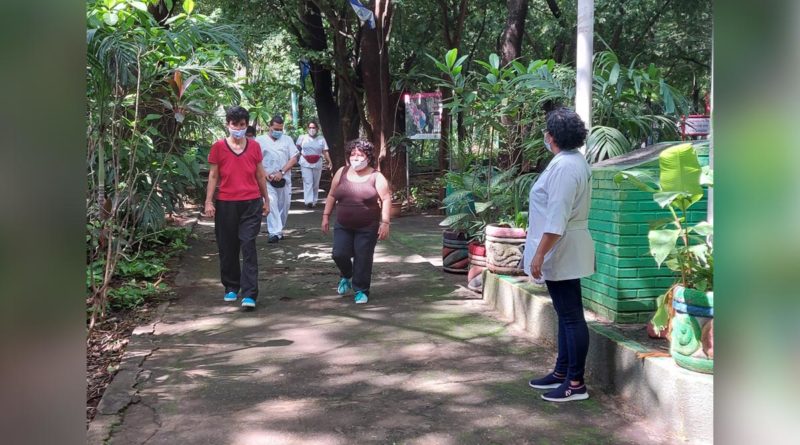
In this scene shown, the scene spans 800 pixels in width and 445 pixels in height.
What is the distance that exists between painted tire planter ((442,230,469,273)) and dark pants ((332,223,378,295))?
4.60 feet

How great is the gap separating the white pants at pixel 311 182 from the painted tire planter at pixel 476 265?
9.16 meters

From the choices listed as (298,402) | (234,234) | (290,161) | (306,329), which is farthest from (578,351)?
(290,161)

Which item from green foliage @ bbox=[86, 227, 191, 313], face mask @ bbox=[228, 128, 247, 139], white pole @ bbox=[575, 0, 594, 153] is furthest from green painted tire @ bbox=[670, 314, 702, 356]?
face mask @ bbox=[228, 128, 247, 139]

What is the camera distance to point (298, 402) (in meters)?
4.55

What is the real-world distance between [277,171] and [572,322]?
7.28m

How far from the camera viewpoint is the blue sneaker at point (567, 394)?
451cm

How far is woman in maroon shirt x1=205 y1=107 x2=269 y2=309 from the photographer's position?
691cm

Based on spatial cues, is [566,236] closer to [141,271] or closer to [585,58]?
[585,58]

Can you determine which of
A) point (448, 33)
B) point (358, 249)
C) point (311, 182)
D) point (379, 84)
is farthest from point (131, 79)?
point (448, 33)

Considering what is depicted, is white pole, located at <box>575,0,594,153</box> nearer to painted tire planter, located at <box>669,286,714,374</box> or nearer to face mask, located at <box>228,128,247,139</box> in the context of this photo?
painted tire planter, located at <box>669,286,714,374</box>
